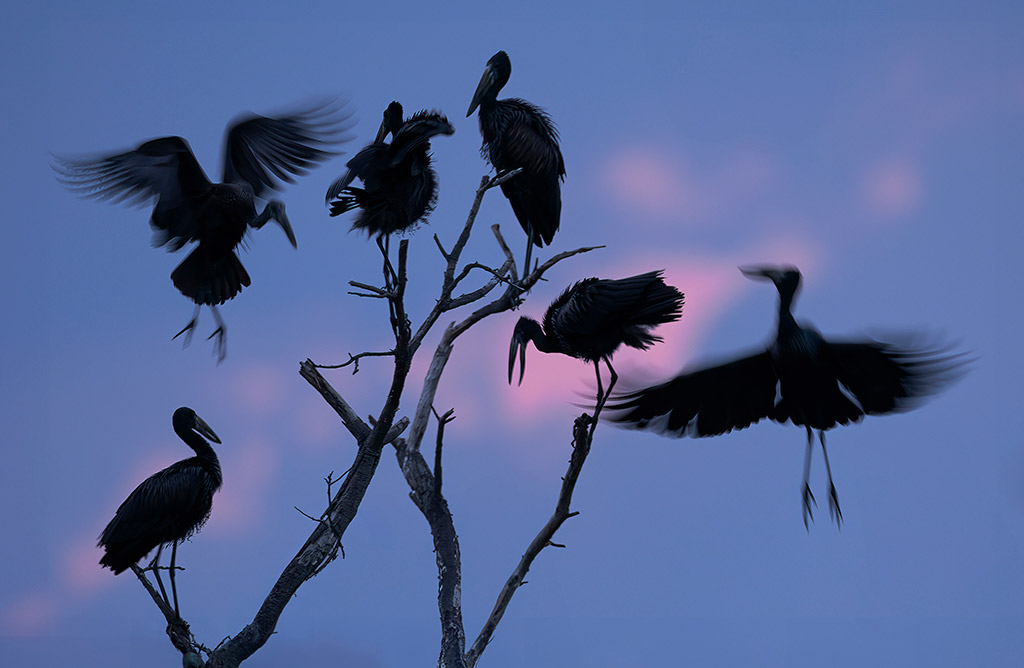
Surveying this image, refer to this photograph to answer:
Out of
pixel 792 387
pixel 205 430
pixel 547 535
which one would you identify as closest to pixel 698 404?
pixel 792 387

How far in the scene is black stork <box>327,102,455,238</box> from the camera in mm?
6004

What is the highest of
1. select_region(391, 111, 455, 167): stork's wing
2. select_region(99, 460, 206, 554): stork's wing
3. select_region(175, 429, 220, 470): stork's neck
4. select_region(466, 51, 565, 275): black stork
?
select_region(466, 51, 565, 275): black stork

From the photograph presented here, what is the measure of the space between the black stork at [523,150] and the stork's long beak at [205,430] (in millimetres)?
2318

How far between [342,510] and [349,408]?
759mm

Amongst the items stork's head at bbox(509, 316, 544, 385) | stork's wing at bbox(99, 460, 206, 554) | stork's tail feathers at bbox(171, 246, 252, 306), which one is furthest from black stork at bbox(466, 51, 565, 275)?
stork's wing at bbox(99, 460, 206, 554)

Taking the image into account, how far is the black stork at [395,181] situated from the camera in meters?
6.00

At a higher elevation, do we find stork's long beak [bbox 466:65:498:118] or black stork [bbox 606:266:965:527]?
stork's long beak [bbox 466:65:498:118]

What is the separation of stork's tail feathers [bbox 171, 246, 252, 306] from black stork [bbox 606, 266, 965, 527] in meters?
2.59

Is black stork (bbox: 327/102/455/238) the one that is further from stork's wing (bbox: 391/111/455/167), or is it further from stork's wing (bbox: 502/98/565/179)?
stork's wing (bbox: 502/98/565/179)

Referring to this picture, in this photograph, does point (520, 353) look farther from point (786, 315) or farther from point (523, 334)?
point (786, 315)

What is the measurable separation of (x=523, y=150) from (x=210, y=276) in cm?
225

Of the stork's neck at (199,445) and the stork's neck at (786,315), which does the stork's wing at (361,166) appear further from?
the stork's neck at (786,315)

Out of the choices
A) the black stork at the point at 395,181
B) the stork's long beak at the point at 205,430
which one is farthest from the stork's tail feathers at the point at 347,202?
the stork's long beak at the point at 205,430

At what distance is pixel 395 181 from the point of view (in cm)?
609
